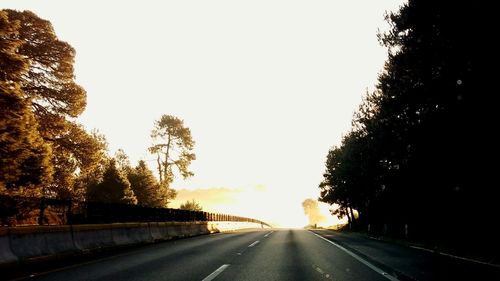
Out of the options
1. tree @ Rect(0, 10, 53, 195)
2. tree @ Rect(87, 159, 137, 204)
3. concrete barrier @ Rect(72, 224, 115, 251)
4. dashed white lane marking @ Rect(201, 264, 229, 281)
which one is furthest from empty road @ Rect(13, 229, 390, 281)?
tree @ Rect(87, 159, 137, 204)

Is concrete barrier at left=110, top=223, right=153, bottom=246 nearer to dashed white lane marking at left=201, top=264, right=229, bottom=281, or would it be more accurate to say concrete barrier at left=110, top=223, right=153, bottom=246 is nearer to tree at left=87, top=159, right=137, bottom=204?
dashed white lane marking at left=201, top=264, right=229, bottom=281

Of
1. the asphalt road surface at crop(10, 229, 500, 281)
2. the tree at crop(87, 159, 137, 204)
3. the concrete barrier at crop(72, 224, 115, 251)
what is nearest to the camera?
the asphalt road surface at crop(10, 229, 500, 281)

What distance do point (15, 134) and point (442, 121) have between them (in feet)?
64.6

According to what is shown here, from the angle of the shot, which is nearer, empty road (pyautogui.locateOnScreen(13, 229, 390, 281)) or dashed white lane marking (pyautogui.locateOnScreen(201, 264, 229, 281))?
dashed white lane marking (pyautogui.locateOnScreen(201, 264, 229, 281))

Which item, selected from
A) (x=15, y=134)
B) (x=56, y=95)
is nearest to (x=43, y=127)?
(x=56, y=95)

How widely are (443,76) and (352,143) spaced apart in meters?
24.1

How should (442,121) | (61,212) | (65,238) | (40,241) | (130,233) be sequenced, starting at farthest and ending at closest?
(442,121), (130,233), (61,212), (65,238), (40,241)

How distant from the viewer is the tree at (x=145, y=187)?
1949 inches

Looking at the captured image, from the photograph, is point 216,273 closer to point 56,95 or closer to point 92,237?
point 92,237

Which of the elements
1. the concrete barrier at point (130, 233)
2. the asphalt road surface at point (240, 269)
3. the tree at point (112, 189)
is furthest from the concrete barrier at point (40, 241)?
the tree at point (112, 189)

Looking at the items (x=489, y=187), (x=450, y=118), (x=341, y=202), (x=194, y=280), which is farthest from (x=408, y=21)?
(x=341, y=202)

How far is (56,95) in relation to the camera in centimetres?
2912

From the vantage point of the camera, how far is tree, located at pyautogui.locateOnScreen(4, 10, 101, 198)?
92.6 ft

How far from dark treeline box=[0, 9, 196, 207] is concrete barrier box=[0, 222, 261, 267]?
7.58 metres
